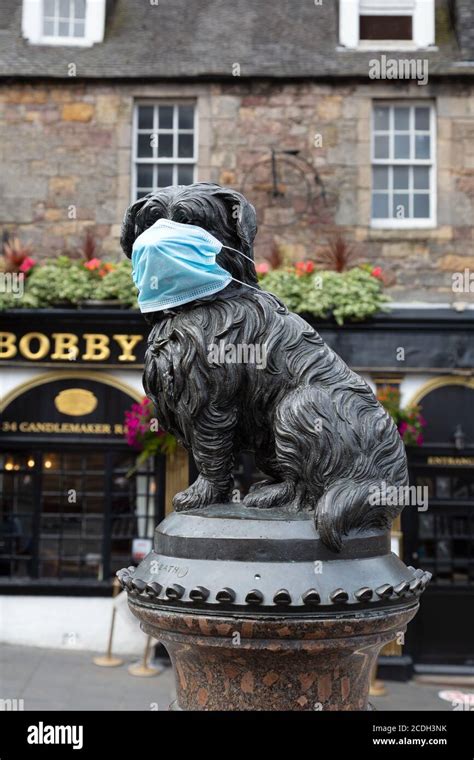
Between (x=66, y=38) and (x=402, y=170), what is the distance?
4.63 m

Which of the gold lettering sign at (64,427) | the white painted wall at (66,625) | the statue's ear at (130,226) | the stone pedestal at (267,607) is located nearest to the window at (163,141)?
the gold lettering sign at (64,427)

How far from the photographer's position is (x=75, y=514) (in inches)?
392

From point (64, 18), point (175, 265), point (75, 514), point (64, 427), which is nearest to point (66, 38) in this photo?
point (64, 18)

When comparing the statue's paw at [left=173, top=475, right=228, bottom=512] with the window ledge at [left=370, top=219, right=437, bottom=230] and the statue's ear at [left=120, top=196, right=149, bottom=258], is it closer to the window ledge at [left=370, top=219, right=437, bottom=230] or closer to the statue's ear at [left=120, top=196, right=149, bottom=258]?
the statue's ear at [left=120, top=196, right=149, bottom=258]

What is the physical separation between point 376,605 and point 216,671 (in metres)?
0.54

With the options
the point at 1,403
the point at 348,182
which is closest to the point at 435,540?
the point at 348,182

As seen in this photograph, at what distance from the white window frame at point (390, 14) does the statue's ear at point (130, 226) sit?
27.7 ft

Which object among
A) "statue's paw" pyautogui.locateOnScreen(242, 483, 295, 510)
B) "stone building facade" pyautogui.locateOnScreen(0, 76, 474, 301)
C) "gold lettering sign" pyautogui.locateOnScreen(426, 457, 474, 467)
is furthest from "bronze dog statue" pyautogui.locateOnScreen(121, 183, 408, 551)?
"stone building facade" pyautogui.locateOnScreen(0, 76, 474, 301)

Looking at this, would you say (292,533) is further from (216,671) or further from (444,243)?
(444,243)

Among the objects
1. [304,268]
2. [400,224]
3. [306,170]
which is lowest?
[304,268]

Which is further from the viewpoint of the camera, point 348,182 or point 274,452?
point 348,182

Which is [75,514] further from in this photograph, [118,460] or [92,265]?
[92,265]

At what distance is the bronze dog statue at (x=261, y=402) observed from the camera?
8.61ft

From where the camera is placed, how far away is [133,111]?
1027cm
